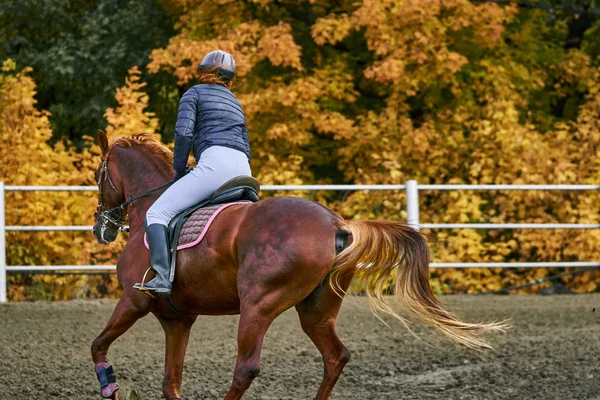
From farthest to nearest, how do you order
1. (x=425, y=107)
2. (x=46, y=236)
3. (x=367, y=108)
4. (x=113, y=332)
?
(x=367, y=108) → (x=425, y=107) → (x=46, y=236) → (x=113, y=332)

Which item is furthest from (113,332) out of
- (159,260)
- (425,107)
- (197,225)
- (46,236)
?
(425,107)

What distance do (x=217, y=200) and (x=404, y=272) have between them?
47.6 inches

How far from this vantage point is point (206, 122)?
20.1 feet

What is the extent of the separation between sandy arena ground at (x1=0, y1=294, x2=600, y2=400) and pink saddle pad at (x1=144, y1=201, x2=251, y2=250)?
1.49 meters

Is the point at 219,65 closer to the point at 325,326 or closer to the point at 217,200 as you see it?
the point at 217,200

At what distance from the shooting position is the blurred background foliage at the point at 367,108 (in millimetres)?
14367

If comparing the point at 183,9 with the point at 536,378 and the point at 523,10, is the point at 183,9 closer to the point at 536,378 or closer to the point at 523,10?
the point at 523,10

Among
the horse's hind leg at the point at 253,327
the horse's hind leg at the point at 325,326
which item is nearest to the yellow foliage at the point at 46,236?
the horse's hind leg at the point at 325,326

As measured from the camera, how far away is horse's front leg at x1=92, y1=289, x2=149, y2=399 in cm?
609

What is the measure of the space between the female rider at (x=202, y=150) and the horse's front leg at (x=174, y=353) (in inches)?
17.8

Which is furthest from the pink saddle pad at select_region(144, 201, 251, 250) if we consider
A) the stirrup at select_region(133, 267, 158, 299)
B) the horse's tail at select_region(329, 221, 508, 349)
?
the horse's tail at select_region(329, 221, 508, 349)

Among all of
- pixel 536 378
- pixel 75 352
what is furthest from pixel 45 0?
pixel 536 378

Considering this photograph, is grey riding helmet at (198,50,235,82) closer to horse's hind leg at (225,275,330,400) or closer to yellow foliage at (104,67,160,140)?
horse's hind leg at (225,275,330,400)

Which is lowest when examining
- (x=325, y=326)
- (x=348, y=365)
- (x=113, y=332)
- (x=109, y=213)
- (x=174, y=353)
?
(x=348, y=365)
